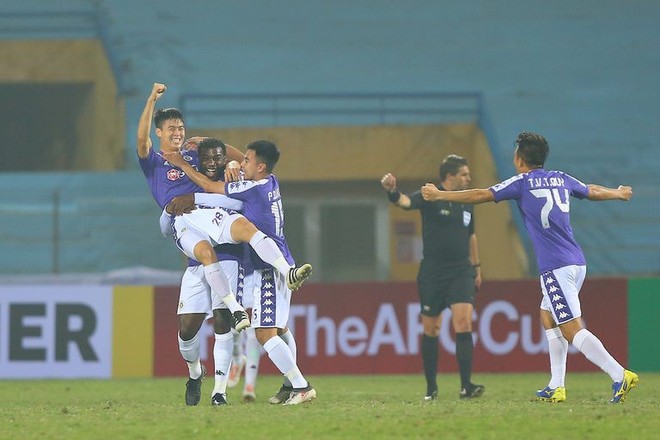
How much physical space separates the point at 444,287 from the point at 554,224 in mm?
2443

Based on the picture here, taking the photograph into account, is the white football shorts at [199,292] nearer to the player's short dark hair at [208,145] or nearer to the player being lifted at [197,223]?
the player being lifted at [197,223]

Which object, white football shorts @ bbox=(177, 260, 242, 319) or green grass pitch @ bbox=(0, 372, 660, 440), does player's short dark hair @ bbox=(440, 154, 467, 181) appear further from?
white football shorts @ bbox=(177, 260, 242, 319)

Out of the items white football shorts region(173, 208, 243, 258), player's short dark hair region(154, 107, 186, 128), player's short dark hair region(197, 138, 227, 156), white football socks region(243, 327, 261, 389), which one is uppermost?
player's short dark hair region(154, 107, 186, 128)

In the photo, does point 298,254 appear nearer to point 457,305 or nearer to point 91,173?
point 91,173

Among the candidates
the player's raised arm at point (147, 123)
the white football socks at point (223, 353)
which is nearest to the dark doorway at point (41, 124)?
the player's raised arm at point (147, 123)

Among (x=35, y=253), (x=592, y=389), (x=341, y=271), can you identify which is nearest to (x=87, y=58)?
(x=35, y=253)

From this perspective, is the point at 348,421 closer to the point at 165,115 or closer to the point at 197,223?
the point at 197,223

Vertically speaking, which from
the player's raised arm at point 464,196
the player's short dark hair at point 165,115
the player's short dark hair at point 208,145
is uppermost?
the player's short dark hair at point 165,115

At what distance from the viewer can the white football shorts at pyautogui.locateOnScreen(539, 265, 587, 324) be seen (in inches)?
376

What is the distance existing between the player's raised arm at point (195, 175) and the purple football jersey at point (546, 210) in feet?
7.03

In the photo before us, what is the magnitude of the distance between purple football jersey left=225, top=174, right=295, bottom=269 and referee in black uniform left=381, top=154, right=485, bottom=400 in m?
1.88

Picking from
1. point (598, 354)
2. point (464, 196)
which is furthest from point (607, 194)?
point (598, 354)

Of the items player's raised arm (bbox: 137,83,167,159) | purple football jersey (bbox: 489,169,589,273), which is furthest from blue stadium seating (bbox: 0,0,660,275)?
purple football jersey (bbox: 489,169,589,273)

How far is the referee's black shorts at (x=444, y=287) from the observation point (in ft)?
39.0
